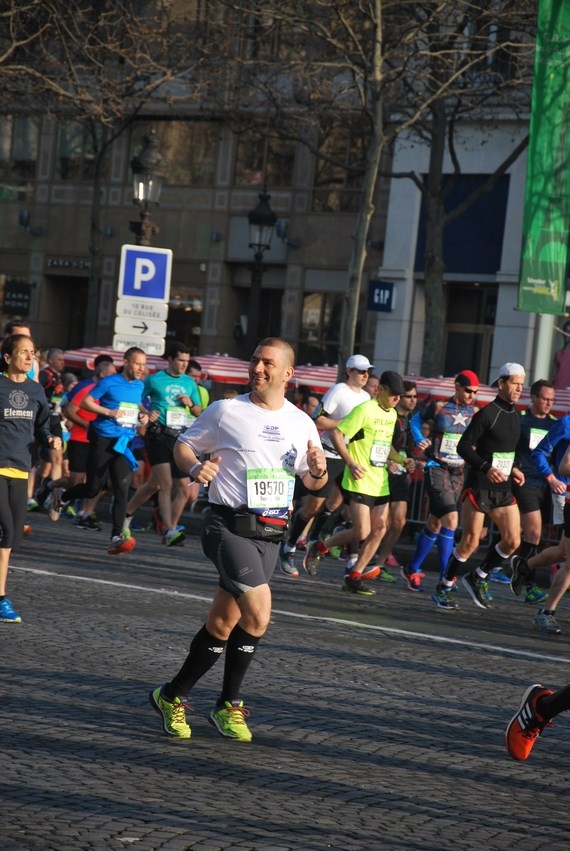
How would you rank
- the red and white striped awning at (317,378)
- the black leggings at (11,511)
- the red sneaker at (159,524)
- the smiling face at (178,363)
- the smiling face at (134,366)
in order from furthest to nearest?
the red and white striped awning at (317,378), the red sneaker at (159,524), the smiling face at (178,363), the smiling face at (134,366), the black leggings at (11,511)

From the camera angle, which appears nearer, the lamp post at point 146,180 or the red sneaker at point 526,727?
the red sneaker at point 526,727

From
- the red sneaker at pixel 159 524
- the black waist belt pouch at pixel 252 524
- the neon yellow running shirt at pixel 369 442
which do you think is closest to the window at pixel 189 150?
the red sneaker at pixel 159 524

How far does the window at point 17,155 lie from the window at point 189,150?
139 inches

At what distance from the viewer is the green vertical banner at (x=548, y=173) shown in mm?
17266

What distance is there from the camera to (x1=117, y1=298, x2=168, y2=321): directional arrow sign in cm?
1897

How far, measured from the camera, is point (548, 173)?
1747 cm

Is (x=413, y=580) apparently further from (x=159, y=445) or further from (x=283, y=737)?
(x=283, y=737)

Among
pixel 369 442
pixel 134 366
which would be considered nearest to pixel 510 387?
pixel 369 442

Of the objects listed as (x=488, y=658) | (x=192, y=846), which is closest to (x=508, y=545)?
(x=488, y=658)

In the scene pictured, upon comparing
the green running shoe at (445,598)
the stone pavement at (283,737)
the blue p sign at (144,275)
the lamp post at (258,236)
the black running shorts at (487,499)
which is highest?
the lamp post at (258,236)

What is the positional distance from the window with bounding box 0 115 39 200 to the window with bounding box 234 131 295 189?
19.1 ft

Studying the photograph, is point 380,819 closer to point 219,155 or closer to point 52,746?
point 52,746

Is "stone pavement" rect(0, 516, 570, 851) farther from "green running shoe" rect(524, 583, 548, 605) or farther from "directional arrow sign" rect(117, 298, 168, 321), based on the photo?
"directional arrow sign" rect(117, 298, 168, 321)

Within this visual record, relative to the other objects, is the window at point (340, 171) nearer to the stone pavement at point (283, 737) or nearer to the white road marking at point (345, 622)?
the white road marking at point (345, 622)
